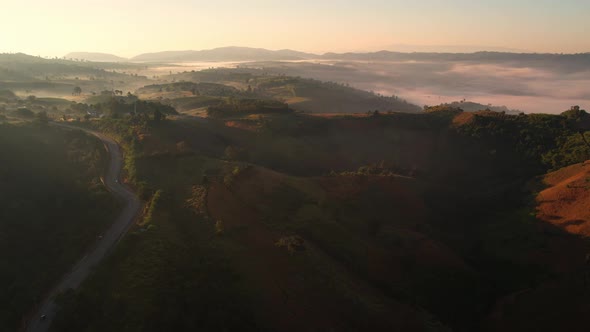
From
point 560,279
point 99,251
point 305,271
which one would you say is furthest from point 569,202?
point 99,251

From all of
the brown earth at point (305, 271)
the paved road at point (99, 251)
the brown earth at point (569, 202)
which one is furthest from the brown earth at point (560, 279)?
the paved road at point (99, 251)

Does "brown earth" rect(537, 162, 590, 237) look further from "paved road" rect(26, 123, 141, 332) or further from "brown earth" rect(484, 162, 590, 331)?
"paved road" rect(26, 123, 141, 332)

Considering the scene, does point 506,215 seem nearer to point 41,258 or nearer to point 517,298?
point 517,298

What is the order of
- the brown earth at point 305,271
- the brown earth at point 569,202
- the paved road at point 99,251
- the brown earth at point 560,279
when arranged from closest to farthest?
the paved road at point 99,251 → the brown earth at point 305,271 → the brown earth at point 560,279 → the brown earth at point 569,202

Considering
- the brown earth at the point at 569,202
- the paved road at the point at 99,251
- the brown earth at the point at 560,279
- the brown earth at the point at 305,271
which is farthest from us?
the brown earth at the point at 569,202

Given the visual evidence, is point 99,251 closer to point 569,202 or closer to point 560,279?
point 560,279

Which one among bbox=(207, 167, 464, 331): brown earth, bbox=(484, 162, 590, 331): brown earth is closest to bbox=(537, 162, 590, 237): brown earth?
bbox=(484, 162, 590, 331): brown earth

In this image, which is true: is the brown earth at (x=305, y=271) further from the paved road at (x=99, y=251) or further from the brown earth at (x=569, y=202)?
the brown earth at (x=569, y=202)

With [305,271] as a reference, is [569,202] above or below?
above
